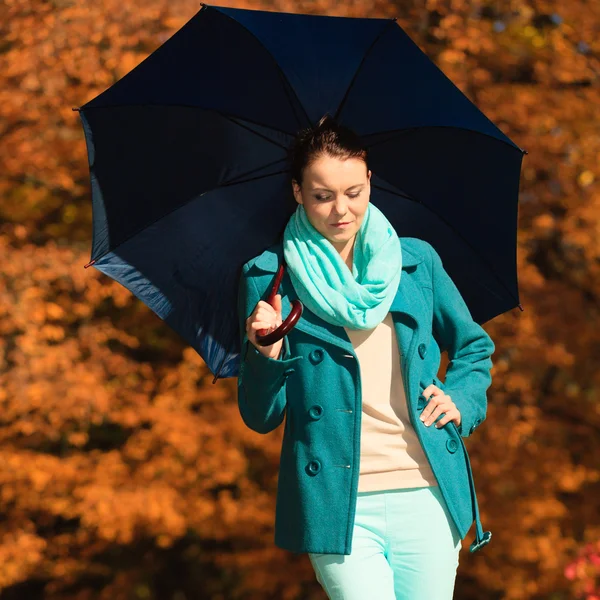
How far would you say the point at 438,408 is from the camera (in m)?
2.26

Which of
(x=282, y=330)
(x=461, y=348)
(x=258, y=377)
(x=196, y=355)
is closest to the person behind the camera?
(x=282, y=330)

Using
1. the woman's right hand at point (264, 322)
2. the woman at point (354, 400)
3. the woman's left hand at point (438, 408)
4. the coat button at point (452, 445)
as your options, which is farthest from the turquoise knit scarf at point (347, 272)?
the coat button at point (452, 445)

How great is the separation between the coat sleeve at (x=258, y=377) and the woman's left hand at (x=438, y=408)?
33cm

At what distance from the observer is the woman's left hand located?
224 centimetres

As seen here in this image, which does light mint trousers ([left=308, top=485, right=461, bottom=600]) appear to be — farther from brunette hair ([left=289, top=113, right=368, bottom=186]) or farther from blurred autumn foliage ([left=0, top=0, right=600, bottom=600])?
blurred autumn foliage ([left=0, top=0, right=600, bottom=600])

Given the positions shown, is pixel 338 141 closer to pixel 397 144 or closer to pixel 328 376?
pixel 397 144

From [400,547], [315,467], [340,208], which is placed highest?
[340,208]

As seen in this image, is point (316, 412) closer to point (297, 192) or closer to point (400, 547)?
point (400, 547)

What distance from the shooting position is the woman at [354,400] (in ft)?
7.09

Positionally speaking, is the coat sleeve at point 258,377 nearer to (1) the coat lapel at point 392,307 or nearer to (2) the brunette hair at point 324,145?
(1) the coat lapel at point 392,307

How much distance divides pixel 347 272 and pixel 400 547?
635 mm

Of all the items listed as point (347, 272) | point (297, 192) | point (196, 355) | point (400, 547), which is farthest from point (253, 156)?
point (196, 355)

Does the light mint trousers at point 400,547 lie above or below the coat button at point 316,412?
below

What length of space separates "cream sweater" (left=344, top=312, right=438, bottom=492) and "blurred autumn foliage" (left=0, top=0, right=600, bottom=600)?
3.78 meters
